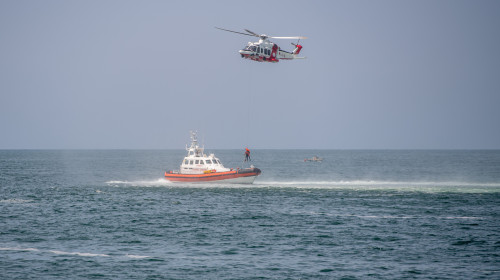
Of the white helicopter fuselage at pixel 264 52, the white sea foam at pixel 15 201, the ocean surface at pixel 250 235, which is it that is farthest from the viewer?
the white helicopter fuselage at pixel 264 52

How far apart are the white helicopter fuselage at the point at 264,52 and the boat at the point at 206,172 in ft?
38.6

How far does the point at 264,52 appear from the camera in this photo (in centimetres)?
5759

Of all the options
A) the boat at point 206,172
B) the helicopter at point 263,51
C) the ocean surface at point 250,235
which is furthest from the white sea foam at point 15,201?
the helicopter at point 263,51

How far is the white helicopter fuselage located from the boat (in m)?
11.8

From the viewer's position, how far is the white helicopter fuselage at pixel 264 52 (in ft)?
185

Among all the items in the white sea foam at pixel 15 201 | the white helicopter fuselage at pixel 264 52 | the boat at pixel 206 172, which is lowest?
the white sea foam at pixel 15 201

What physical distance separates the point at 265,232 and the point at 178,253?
297 inches

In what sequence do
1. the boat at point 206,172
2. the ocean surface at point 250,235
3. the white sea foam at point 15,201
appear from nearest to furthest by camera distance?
the ocean surface at point 250,235
the white sea foam at point 15,201
the boat at point 206,172

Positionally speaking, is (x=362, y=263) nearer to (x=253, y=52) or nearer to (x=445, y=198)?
(x=445, y=198)

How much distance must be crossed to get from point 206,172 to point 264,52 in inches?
597

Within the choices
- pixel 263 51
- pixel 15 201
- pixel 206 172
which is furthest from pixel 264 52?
pixel 15 201

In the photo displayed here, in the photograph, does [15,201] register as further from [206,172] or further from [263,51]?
[263,51]

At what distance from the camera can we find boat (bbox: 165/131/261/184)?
60125 mm

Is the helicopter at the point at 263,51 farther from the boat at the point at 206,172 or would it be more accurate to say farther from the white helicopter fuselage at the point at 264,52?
the boat at the point at 206,172
